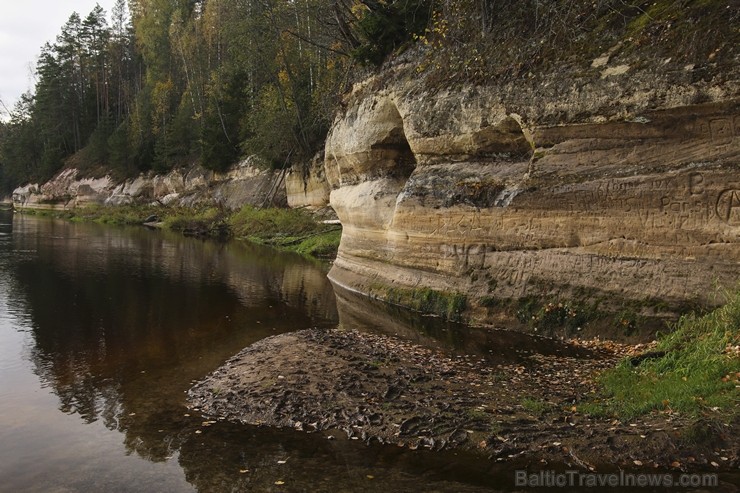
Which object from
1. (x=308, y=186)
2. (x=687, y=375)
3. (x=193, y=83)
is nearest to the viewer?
(x=687, y=375)

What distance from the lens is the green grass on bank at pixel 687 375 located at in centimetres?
739

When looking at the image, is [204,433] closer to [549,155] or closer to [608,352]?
[608,352]

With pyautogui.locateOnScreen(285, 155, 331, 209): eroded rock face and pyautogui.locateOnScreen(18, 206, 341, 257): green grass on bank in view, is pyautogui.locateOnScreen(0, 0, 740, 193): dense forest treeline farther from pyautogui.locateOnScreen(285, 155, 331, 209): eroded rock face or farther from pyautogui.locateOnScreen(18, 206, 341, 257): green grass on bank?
pyautogui.locateOnScreen(18, 206, 341, 257): green grass on bank

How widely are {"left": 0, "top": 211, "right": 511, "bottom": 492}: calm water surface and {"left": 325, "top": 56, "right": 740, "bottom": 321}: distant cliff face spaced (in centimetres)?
262

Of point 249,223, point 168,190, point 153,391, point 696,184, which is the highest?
point 168,190

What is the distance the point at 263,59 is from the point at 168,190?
23306 millimetres

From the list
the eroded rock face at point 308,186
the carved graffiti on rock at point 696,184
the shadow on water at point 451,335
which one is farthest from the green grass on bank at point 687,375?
the eroded rock face at point 308,186

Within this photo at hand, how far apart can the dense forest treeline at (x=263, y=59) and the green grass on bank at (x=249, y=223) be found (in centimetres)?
455

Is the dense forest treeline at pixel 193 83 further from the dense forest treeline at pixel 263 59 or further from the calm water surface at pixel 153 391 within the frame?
the calm water surface at pixel 153 391

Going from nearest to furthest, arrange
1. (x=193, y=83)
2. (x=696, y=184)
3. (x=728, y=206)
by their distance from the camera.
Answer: (x=728, y=206) → (x=696, y=184) → (x=193, y=83)

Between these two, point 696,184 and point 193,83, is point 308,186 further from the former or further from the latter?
point 696,184

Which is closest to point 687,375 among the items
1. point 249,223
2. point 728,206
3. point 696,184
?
point 728,206

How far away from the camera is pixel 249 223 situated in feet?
140

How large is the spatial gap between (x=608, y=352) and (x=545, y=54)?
25.4 feet
